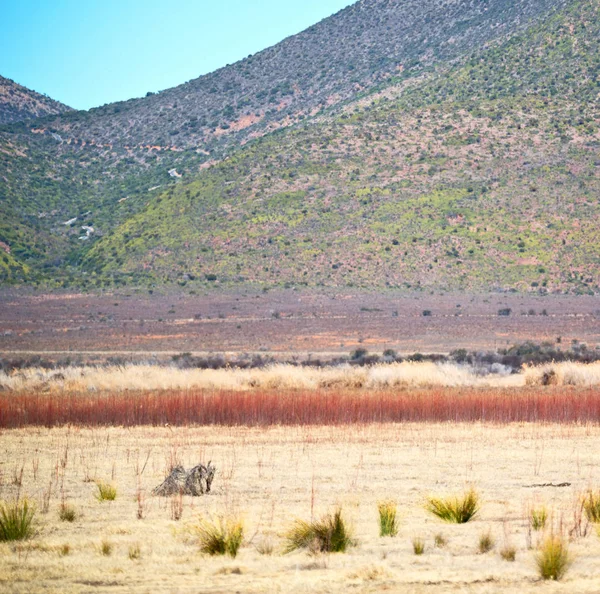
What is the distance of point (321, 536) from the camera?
10.4 m

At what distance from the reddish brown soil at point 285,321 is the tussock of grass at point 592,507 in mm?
33674

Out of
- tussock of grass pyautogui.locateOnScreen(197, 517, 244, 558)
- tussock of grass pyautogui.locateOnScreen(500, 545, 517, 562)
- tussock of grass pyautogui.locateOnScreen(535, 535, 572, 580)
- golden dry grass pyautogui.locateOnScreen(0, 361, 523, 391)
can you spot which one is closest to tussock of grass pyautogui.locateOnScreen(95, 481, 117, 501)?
tussock of grass pyautogui.locateOnScreen(197, 517, 244, 558)

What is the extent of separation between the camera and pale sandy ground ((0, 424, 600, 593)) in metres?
9.31

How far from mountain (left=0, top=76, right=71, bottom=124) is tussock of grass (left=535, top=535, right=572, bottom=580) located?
135052mm

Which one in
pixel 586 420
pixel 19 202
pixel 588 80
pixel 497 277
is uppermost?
pixel 588 80

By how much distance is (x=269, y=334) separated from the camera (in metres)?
53.8

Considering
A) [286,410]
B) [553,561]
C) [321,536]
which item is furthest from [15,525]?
[286,410]

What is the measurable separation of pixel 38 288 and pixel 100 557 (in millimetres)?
68369

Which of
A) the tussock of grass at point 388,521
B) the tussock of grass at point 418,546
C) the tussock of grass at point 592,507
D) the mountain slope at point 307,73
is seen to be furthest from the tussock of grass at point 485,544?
the mountain slope at point 307,73

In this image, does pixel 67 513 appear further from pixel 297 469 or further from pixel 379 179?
pixel 379 179

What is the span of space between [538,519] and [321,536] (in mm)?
2506

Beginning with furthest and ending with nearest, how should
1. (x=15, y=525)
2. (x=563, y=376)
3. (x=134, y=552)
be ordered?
1. (x=563, y=376)
2. (x=15, y=525)
3. (x=134, y=552)

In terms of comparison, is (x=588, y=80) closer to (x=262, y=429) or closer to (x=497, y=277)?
(x=497, y=277)

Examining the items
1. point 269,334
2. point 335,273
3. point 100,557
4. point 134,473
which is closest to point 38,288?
point 335,273
